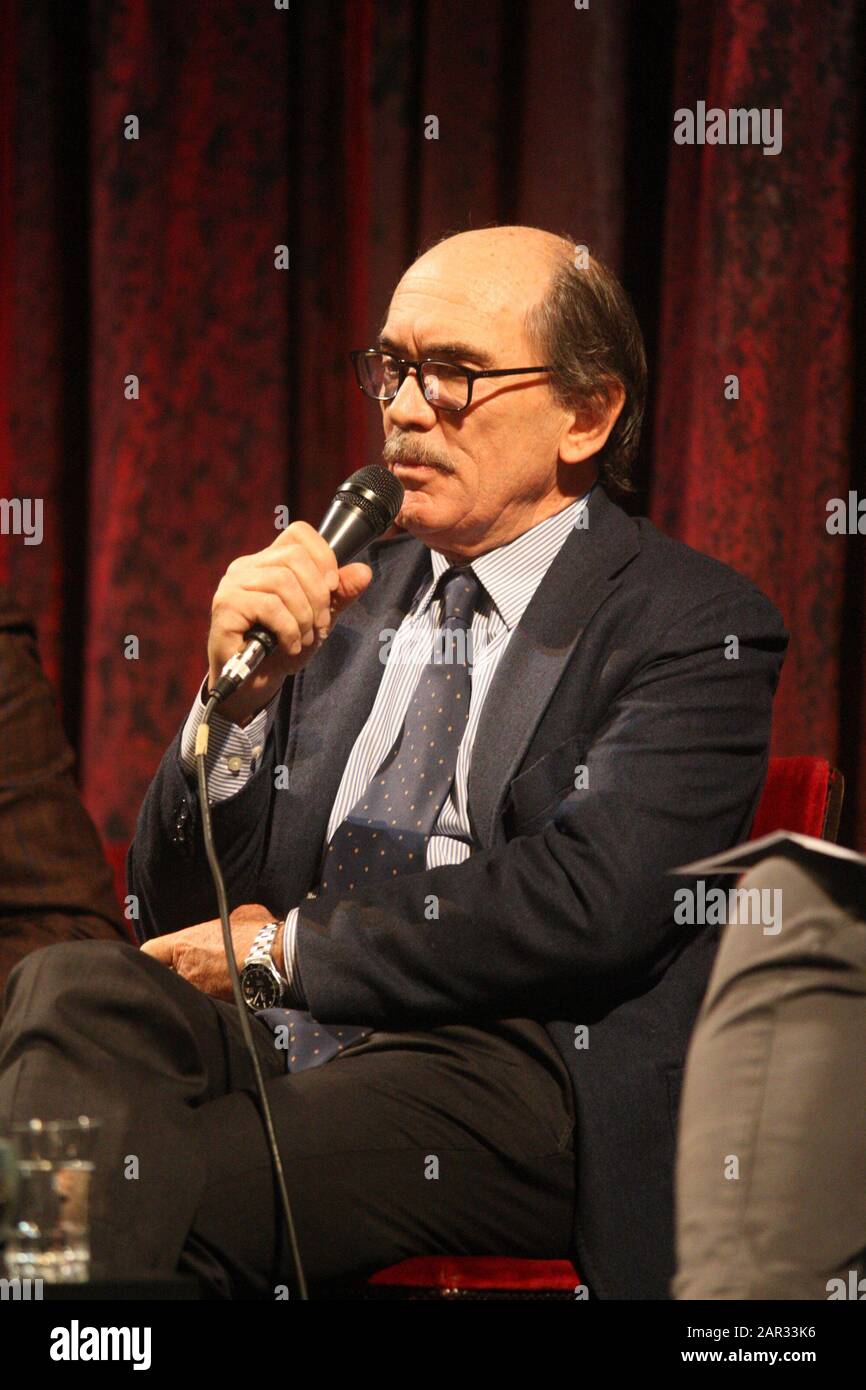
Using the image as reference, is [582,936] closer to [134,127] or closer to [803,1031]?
[803,1031]

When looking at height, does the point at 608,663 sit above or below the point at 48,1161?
above

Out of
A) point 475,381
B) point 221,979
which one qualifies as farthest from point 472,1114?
point 475,381

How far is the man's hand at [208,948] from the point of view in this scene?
176cm

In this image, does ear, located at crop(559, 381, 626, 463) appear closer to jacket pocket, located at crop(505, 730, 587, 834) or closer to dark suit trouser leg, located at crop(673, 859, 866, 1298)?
jacket pocket, located at crop(505, 730, 587, 834)

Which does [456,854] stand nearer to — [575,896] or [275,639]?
[575,896]

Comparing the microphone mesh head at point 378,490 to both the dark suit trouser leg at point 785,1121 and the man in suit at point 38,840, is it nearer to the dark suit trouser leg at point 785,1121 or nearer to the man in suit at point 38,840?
the man in suit at point 38,840

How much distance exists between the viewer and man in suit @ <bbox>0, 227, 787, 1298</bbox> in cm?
144

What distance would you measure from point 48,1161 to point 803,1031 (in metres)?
0.50

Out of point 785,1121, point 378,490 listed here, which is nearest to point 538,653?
point 378,490

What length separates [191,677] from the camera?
264 centimetres

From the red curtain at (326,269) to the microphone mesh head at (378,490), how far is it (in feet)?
2.49

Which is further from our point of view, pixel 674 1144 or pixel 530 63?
pixel 530 63

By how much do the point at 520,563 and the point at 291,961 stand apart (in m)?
0.59

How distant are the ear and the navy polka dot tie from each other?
0.81ft
